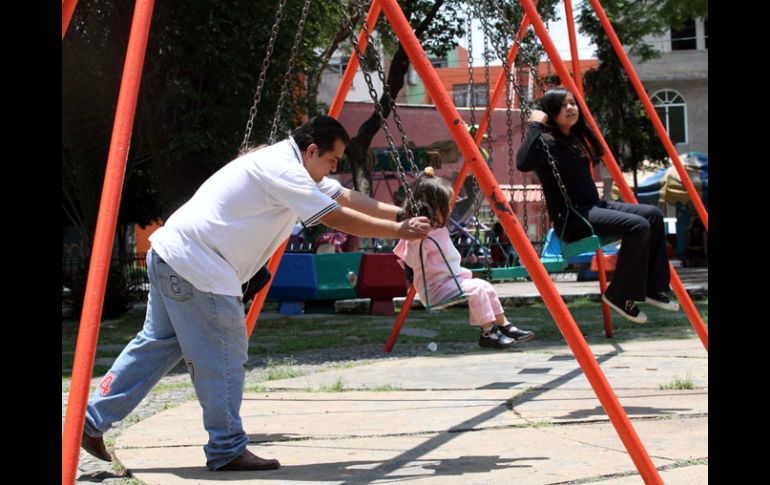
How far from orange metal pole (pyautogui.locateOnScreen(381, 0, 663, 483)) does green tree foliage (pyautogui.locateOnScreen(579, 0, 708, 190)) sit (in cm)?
1629

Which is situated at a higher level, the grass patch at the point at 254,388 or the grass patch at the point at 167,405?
the grass patch at the point at 167,405

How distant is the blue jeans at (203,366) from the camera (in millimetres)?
4051

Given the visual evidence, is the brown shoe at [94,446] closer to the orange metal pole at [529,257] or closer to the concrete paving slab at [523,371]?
the orange metal pole at [529,257]

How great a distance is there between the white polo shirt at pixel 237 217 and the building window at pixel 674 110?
111ft

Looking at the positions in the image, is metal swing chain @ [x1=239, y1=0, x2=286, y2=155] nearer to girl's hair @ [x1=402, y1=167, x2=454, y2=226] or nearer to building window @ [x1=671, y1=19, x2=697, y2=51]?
girl's hair @ [x1=402, y1=167, x2=454, y2=226]

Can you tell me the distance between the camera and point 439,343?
31.0 feet

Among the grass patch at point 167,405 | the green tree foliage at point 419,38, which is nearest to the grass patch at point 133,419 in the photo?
the grass patch at point 167,405

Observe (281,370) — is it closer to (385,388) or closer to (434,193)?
(385,388)

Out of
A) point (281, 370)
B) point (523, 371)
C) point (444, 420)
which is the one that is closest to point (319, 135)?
point (444, 420)

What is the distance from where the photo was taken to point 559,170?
6129 mm

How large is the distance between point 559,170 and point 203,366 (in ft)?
9.44

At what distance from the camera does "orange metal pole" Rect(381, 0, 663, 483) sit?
10.9 ft
